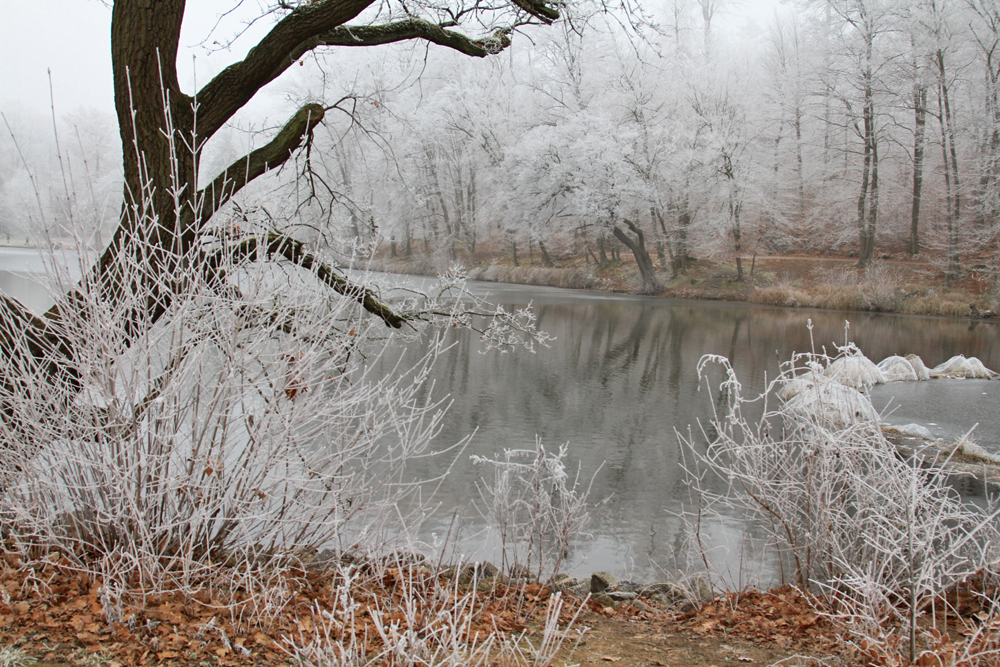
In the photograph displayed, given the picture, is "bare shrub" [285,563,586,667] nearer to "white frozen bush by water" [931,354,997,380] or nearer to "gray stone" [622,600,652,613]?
"gray stone" [622,600,652,613]

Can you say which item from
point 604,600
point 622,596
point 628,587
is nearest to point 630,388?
point 628,587

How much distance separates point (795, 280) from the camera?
27578 millimetres

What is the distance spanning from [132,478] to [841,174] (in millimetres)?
32900

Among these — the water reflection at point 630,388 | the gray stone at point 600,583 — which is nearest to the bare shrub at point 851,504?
the water reflection at point 630,388

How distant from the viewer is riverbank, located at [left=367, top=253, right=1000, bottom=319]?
22984 mm

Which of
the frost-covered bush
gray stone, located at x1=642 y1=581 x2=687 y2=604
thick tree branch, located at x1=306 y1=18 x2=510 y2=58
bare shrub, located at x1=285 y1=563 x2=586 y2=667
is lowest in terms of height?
gray stone, located at x1=642 y1=581 x2=687 y2=604

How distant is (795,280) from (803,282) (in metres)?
0.40

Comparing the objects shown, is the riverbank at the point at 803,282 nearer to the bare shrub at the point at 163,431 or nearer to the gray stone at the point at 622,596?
the gray stone at the point at 622,596

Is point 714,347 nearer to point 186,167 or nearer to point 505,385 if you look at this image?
point 505,385

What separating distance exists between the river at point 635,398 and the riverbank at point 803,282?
3.73ft

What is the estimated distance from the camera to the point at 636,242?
102 ft

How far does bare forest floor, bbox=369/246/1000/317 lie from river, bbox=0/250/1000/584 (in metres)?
1.23

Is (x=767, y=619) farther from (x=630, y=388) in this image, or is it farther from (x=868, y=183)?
(x=868, y=183)

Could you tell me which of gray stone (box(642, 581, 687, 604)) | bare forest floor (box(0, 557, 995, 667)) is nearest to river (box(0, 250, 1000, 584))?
gray stone (box(642, 581, 687, 604))
